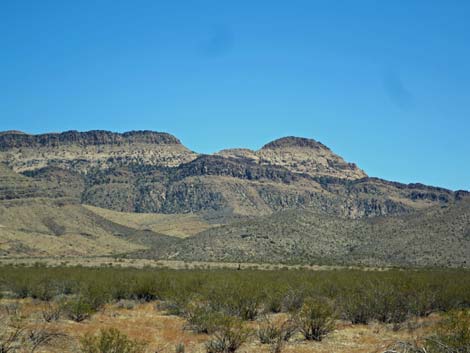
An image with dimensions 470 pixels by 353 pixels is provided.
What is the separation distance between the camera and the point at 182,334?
2878cm

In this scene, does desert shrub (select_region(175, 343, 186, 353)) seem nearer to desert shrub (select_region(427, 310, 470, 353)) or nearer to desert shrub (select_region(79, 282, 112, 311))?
desert shrub (select_region(427, 310, 470, 353))

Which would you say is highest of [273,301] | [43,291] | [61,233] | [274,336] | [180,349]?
[61,233]

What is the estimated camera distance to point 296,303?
36.7 m

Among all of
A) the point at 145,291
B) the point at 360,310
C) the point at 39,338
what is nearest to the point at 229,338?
the point at 39,338

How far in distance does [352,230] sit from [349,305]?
75.8 meters

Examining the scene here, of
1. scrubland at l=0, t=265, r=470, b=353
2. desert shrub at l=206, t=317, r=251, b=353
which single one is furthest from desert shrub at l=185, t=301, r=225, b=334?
desert shrub at l=206, t=317, r=251, b=353

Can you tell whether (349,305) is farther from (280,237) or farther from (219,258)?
(280,237)

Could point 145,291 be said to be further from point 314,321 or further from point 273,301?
point 314,321

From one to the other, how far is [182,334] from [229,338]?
524cm

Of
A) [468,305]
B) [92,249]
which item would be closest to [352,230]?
[92,249]

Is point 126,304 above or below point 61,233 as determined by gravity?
below

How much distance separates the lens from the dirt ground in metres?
24.6

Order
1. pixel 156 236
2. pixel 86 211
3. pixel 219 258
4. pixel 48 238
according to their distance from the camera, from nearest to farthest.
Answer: pixel 219 258 < pixel 48 238 < pixel 156 236 < pixel 86 211

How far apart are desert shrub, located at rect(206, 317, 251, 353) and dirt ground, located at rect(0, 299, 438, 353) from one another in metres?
0.41
